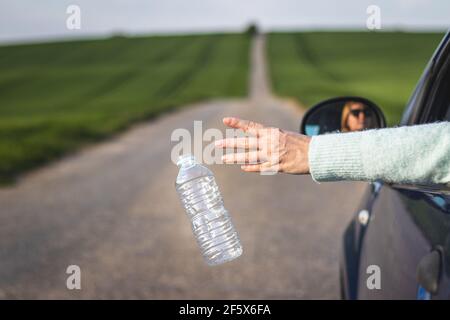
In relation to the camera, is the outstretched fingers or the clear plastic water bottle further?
the clear plastic water bottle

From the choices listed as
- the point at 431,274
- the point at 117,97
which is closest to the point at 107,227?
the point at 431,274

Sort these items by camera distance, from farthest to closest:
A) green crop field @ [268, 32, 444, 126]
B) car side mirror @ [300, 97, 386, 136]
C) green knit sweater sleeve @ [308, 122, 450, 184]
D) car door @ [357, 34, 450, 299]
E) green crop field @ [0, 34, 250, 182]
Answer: green crop field @ [268, 32, 444, 126] → green crop field @ [0, 34, 250, 182] → car side mirror @ [300, 97, 386, 136] → car door @ [357, 34, 450, 299] → green knit sweater sleeve @ [308, 122, 450, 184]

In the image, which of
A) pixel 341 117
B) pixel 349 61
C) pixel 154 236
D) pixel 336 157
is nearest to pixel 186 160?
pixel 336 157

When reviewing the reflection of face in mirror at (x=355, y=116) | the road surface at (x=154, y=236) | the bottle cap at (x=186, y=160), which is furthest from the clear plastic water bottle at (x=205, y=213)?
the road surface at (x=154, y=236)

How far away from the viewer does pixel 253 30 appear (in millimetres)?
115062

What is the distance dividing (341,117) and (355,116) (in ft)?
0.20

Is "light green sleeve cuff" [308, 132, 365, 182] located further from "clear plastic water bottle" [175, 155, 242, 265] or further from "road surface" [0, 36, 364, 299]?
"road surface" [0, 36, 364, 299]

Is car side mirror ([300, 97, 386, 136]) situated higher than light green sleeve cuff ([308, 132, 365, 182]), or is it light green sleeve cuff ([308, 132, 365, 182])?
car side mirror ([300, 97, 386, 136])

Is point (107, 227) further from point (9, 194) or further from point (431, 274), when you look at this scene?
point (431, 274)

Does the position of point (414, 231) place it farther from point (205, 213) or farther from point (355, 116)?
point (205, 213)

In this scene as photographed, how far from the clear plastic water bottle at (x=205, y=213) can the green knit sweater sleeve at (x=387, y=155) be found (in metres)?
0.38

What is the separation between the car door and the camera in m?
1.67

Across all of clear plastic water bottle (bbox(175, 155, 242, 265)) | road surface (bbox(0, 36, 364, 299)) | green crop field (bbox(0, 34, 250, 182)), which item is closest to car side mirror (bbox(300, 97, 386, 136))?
clear plastic water bottle (bbox(175, 155, 242, 265))

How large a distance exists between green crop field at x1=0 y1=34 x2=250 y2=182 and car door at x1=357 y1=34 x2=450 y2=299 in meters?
8.76
